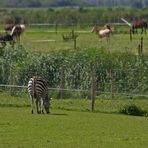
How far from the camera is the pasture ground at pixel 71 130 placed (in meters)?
28.0

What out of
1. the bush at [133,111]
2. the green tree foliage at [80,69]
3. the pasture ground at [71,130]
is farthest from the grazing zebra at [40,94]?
the green tree foliage at [80,69]

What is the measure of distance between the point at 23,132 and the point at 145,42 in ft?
118

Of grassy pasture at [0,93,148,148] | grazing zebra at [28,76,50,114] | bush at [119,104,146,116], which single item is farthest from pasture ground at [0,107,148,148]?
bush at [119,104,146,116]

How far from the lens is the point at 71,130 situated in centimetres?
3152

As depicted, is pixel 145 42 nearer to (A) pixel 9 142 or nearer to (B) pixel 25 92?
(B) pixel 25 92

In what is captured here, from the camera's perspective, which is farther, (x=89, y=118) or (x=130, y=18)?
(x=130, y=18)

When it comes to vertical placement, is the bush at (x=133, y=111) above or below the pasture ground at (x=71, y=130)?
below

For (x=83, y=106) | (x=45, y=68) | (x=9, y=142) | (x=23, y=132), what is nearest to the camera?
(x=9, y=142)

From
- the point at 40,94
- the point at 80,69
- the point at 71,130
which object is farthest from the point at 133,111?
the point at 71,130

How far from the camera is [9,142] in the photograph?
27.9 metres

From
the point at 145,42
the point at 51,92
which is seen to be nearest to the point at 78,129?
the point at 51,92

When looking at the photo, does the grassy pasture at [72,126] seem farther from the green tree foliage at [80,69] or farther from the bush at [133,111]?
the green tree foliage at [80,69]

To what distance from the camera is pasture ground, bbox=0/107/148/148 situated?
92.0ft

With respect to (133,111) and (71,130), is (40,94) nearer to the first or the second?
(133,111)
